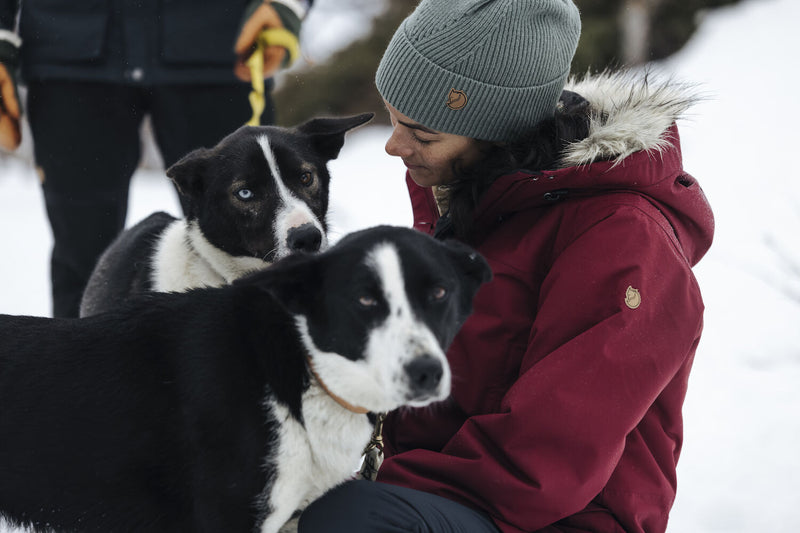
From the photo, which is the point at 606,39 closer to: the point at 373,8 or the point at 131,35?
the point at 373,8

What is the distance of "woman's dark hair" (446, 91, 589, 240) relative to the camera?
2.04 meters

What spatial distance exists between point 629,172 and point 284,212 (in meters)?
1.11

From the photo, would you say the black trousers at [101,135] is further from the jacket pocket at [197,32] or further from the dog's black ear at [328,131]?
the dog's black ear at [328,131]

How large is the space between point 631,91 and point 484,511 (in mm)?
1186

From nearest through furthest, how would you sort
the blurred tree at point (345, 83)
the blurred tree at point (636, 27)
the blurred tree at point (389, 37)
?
the blurred tree at point (636, 27), the blurred tree at point (389, 37), the blurred tree at point (345, 83)

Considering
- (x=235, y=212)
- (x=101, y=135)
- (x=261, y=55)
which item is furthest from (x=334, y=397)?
(x=101, y=135)

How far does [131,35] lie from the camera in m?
2.90

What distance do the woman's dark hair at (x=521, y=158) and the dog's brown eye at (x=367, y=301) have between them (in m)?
0.50

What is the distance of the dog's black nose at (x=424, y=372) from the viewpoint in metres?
1.61

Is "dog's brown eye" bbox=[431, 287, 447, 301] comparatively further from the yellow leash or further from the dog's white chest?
the yellow leash

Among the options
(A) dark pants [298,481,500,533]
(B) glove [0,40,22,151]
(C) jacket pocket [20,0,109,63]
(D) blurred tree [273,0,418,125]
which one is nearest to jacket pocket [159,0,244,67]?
(C) jacket pocket [20,0,109,63]

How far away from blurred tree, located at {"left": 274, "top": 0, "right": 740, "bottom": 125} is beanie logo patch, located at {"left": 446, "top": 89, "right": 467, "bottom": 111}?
8.11m

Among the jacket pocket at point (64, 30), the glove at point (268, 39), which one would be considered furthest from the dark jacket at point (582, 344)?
the jacket pocket at point (64, 30)

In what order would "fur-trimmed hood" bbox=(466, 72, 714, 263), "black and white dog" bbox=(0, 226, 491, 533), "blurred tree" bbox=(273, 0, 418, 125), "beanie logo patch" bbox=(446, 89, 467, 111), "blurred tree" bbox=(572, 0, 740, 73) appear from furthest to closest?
"blurred tree" bbox=(273, 0, 418, 125) < "blurred tree" bbox=(572, 0, 740, 73) < "beanie logo patch" bbox=(446, 89, 467, 111) < "fur-trimmed hood" bbox=(466, 72, 714, 263) < "black and white dog" bbox=(0, 226, 491, 533)
